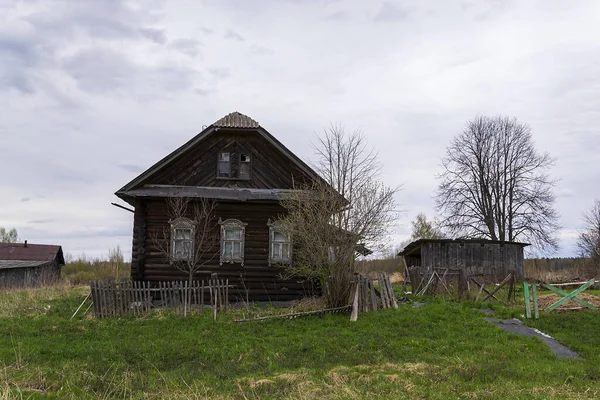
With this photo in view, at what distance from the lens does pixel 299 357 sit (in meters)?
10.5

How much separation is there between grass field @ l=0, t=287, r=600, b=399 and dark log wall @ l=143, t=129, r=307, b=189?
5649mm

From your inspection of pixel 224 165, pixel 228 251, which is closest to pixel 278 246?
pixel 228 251

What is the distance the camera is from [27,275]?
4303 centimetres

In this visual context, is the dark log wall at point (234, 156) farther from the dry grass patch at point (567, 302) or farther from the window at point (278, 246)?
the dry grass patch at point (567, 302)

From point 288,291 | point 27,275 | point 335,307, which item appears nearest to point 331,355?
point 335,307

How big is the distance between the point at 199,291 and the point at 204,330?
10.8 feet

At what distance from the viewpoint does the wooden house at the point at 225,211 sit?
18781 mm

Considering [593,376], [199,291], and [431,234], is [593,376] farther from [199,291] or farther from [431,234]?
[431,234]

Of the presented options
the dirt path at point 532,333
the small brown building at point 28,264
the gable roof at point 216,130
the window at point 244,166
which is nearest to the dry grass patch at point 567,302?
the dirt path at point 532,333

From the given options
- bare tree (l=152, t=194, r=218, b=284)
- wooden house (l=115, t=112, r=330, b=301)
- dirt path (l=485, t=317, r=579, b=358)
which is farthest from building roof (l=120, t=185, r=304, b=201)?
dirt path (l=485, t=317, r=579, b=358)

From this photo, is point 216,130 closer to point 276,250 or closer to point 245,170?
point 245,170

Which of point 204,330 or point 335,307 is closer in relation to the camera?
point 204,330

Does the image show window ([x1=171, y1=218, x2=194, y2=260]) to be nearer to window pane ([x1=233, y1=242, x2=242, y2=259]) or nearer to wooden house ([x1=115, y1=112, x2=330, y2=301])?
wooden house ([x1=115, y1=112, x2=330, y2=301])

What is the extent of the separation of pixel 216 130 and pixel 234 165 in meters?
1.44
